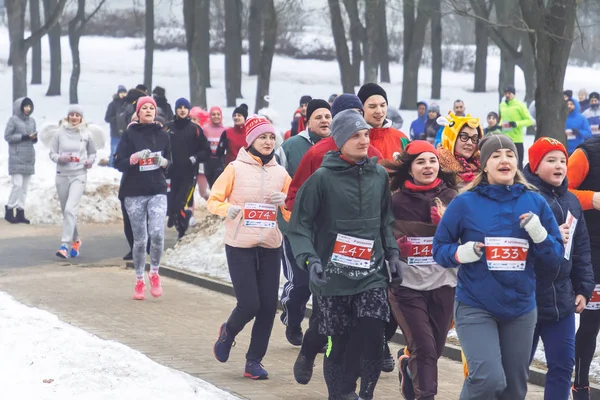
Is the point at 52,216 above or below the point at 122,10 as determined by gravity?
below

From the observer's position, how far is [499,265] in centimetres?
609

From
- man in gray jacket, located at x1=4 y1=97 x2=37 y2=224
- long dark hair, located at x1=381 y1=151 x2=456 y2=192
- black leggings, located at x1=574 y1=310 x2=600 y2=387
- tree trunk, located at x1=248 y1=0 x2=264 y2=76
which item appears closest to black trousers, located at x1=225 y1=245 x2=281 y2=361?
long dark hair, located at x1=381 y1=151 x2=456 y2=192

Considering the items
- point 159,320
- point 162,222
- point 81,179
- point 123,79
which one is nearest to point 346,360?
point 159,320

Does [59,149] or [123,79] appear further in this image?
[123,79]

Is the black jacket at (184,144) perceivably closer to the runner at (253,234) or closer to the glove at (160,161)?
the glove at (160,161)

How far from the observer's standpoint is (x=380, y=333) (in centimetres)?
701

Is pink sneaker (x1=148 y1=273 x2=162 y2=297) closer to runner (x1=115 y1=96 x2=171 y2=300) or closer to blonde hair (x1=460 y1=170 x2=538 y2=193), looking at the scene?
runner (x1=115 y1=96 x2=171 y2=300)

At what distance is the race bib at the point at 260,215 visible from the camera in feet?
28.0

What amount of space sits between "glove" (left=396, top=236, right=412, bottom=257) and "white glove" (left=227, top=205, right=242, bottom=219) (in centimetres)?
150

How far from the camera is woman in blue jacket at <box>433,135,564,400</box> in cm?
607


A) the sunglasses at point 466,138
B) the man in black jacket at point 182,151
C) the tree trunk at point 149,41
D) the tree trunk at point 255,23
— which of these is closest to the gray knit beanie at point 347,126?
the sunglasses at point 466,138

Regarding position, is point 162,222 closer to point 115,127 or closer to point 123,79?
point 115,127

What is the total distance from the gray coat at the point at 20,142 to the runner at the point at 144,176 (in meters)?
8.10

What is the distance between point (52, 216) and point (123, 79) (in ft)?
112
